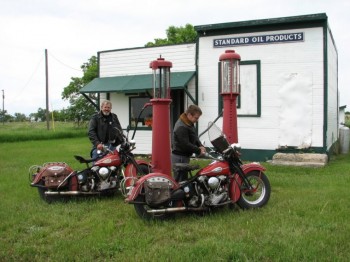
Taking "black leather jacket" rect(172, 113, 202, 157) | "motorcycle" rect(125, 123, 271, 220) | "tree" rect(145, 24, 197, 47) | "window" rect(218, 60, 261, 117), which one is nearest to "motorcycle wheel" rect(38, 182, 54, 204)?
"motorcycle" rect(125, 123, 271, 220)

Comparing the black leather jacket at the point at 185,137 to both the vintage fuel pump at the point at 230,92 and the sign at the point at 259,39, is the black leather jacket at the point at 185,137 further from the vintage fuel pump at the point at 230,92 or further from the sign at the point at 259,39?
the sign at the point at 259,39

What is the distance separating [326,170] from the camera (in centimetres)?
1009

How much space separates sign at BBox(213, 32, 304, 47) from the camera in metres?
11.6

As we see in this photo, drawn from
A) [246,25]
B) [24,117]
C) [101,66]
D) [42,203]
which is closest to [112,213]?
[42,203]

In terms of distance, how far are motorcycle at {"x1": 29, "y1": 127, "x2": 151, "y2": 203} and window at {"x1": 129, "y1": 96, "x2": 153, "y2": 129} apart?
277 inches

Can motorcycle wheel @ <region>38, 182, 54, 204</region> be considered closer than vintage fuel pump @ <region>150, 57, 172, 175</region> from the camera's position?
No

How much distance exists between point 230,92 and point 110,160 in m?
2.44

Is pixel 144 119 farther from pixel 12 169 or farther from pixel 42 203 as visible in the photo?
pixel 42 203

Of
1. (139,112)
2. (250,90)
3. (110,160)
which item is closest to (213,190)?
(110,160)

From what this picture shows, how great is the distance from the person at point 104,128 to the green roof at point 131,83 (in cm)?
499

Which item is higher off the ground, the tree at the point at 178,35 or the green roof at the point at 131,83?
the tree at the point at 178,35

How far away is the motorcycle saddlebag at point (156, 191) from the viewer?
552 centimetres

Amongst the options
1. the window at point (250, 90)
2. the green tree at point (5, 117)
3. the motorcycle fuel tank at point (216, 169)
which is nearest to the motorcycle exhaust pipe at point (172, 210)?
the motorcycle fuel tank at point (216, 169)

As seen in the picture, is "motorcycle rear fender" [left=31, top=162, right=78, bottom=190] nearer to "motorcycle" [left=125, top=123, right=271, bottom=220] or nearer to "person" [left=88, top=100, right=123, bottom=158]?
"person" [left=88, top=100, right=123, bottom=158]
